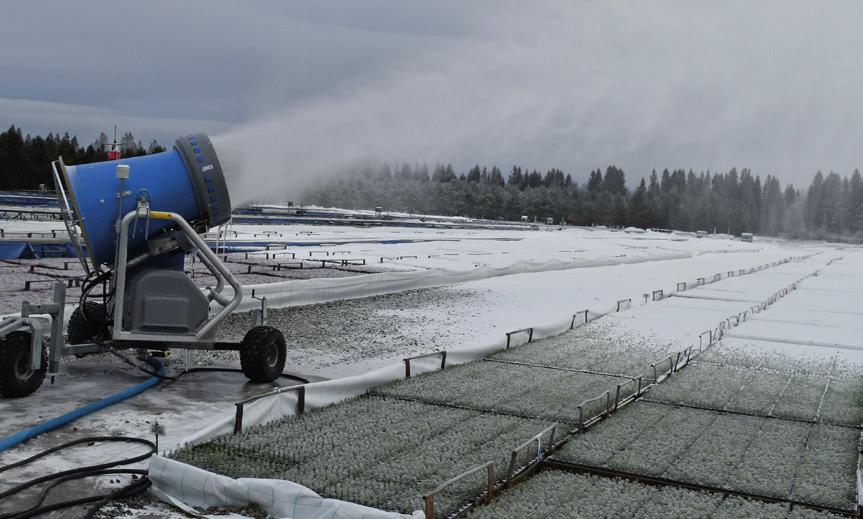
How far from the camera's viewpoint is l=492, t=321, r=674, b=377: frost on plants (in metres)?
13.4

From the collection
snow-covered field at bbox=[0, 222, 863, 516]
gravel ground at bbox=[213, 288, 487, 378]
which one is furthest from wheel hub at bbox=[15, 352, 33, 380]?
gravel ground at bbox=[213, 288, 487, 378]

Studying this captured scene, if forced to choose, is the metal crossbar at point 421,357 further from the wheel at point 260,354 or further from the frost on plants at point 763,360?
the frost on plants at point 763,360

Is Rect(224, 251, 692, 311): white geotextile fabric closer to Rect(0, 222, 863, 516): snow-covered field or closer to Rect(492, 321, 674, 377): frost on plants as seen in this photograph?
Rect(0, 222, 863, 516): snow-covered field

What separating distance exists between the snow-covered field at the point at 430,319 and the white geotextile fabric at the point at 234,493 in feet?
0.84

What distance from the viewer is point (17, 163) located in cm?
7900

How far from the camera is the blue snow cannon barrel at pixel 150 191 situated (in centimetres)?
1062

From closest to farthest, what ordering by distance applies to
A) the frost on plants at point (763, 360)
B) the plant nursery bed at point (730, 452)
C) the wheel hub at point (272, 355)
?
1. the plant nursery bed at point (730, 452)
2. the wheel hub at point (272, 355)
3. the frost on plants at point (763, 360)

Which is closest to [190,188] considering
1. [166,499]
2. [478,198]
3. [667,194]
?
[166,499]

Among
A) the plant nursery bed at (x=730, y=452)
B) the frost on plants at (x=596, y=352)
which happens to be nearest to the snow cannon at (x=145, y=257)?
the frost on plants at (x=596, y=352)

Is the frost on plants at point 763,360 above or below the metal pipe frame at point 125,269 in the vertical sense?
below

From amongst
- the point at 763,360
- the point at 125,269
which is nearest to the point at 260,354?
the point at 125,269

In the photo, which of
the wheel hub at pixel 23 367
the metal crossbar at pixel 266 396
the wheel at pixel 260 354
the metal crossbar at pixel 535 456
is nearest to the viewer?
the metal crossbar at pixel 535 456

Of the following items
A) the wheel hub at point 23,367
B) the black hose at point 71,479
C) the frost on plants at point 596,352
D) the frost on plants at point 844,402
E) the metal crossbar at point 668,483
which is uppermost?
the wheel hub at point 23,367

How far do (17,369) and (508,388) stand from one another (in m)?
5.95
